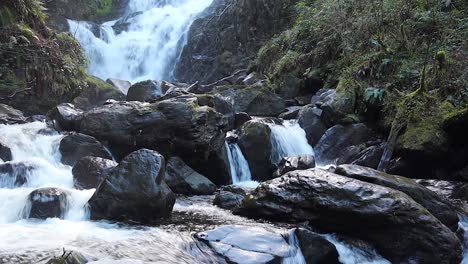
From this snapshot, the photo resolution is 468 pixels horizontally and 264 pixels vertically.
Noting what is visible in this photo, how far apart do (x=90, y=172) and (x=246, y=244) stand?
364 centimetres

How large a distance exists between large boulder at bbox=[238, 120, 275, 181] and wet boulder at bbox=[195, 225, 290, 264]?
4.81 metres

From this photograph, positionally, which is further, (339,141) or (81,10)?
(81,10)

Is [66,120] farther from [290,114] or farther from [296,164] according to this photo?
[290,114]

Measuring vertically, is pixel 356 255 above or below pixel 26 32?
below

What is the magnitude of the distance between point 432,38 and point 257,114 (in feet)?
17.8

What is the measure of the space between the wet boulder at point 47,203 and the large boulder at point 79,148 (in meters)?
2.52

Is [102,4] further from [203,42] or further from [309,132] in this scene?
[309,132]

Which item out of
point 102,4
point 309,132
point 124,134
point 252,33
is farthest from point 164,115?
point 102,4

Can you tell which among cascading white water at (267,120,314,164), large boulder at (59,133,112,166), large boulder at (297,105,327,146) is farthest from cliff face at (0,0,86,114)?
large boulder at (297,105,327,146)

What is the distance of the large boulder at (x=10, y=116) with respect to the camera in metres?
10.7

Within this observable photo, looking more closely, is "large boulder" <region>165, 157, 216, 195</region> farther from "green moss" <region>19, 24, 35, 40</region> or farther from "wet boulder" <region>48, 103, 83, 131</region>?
"green moss" <region>19, 24, 35, 40</region>

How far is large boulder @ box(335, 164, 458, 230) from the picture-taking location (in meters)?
6.66

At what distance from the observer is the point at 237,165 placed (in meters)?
10.6

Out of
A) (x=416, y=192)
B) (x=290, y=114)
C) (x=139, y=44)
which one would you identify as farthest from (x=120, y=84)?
(x=416, y=192)
